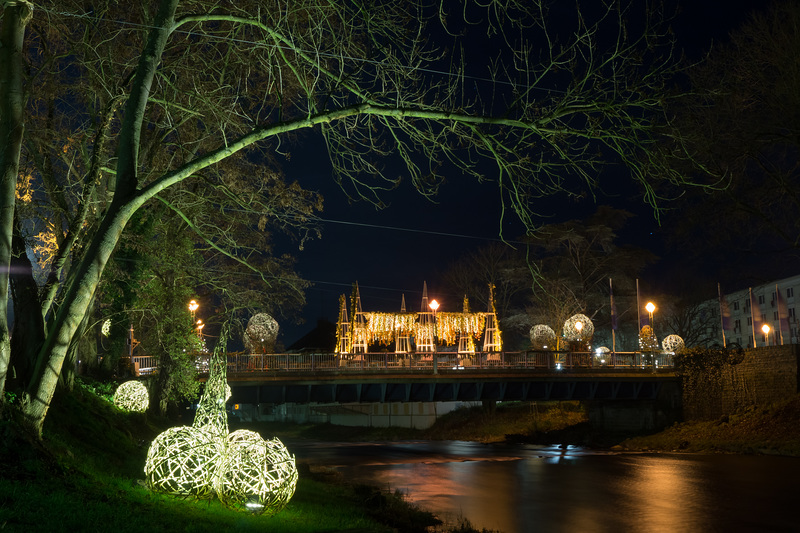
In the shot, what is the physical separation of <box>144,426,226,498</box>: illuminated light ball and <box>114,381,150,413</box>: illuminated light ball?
1437cm

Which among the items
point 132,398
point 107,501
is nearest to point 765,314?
point 132,398

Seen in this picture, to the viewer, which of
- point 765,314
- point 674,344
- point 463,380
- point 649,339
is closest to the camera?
point 463,380

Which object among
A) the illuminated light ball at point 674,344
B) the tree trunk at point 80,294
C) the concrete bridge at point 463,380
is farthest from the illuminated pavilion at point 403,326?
the tree trunk at point 80,294

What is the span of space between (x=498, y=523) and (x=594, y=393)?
22.7 metres

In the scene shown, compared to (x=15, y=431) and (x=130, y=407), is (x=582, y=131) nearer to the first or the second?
(x=15, y=431)

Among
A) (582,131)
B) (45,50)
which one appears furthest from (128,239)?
(582,131)

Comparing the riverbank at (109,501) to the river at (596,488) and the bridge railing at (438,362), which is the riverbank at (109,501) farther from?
the bridge railing at (438,362)

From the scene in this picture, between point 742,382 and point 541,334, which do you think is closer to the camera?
point 742,382

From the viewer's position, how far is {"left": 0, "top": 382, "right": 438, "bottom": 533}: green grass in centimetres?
778

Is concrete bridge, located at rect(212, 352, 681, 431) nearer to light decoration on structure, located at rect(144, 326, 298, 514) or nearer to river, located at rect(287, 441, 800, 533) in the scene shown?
river, located at rect(287, 441, 800, 533)

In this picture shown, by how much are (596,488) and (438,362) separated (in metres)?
15.8

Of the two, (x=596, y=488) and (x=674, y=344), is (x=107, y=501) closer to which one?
(x=596, y=488)

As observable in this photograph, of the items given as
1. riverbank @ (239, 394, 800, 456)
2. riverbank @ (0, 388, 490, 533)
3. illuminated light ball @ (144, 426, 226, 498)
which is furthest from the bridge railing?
illuminated light ball @ (144, 426, 226, 498)

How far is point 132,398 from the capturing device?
81.9 ft
